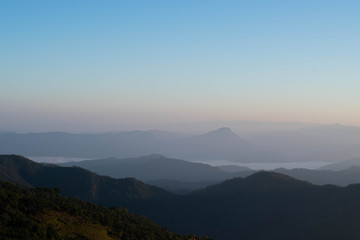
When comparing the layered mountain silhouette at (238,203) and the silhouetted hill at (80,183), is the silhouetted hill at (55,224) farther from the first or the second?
the silhouetted hill at (80,183)

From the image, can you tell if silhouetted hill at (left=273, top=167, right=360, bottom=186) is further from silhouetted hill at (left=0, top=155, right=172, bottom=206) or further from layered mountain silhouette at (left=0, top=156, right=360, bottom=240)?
silhouetted hill at (left=0, top=155, right=172, bottom=206)

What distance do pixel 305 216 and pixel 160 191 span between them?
159 feet

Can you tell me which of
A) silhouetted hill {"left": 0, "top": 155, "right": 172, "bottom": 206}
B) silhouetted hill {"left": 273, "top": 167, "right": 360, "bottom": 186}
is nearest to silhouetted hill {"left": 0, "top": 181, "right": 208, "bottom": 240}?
silhouetted hill {"left": 0, "top": 155, "right": 172, "bottom": 206}

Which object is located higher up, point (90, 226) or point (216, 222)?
point (90, 226)

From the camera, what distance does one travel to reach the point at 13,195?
37812 mm

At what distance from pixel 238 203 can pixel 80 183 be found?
51199 millimetres

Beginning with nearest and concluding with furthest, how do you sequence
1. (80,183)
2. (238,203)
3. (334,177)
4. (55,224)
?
(55,224) → (238,203) → (80,183) → (334,177)

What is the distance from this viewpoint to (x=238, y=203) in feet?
365

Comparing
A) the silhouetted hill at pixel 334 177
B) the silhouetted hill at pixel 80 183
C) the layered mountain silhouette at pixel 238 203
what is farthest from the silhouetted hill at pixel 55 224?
the silhouetted hill at pixel 334 177

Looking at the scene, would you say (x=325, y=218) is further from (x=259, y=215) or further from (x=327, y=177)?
(x=327, y=177)

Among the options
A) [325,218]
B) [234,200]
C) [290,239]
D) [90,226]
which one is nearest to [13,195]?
[90,226]

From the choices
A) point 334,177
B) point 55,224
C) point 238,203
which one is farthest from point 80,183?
point 334,177

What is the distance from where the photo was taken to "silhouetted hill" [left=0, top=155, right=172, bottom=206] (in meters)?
115

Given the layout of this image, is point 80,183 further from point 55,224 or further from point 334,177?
point 334,177
